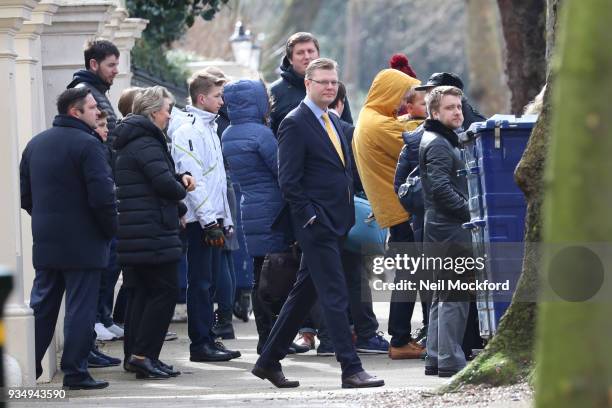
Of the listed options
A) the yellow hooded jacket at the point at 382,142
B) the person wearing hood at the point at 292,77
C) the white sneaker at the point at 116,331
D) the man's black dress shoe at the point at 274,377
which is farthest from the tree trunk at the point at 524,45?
the man's black dress shoe at the point at 274,377

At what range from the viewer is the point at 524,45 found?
19.2 metres

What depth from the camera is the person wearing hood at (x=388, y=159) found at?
10.8 meters

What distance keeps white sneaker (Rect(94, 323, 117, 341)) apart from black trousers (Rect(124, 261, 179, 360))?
7.68ft

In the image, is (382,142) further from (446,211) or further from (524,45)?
(524,45)

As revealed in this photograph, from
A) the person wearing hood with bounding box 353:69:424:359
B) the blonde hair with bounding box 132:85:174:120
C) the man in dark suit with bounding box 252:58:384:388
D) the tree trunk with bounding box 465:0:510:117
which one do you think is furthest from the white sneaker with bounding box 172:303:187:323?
the tree trunk with bounding box 465:0:510:117

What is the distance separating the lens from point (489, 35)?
31.6 meters

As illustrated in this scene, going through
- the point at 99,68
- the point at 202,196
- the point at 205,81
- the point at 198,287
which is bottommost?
the point at 198,287

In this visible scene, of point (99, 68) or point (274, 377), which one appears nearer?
point (274, 377)

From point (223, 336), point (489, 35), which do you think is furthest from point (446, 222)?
point (489, 35)

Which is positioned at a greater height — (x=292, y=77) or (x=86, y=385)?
(x=292, y=77)

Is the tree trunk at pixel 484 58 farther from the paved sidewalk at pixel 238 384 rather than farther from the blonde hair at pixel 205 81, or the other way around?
the blonde hair at pixel 205 81

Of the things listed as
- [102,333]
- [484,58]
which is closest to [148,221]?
[102,333]

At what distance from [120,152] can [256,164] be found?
4.08 feet

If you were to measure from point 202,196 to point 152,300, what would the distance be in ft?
3.31
